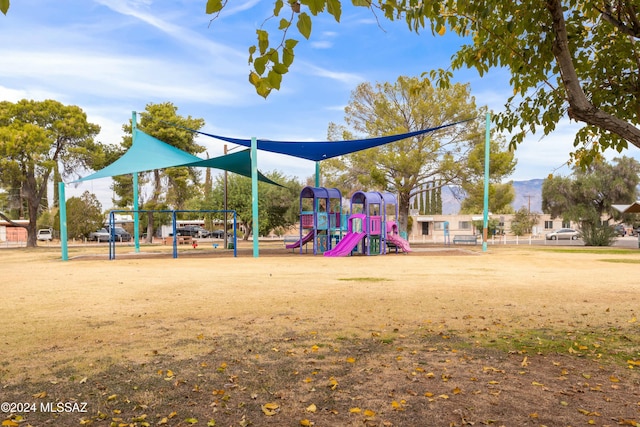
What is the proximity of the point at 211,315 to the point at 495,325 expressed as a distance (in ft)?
12.2

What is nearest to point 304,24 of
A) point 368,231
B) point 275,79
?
point 275,79

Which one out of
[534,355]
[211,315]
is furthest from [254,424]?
[211,315]

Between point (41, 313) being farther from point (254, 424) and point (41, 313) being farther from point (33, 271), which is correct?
point (33, 271)

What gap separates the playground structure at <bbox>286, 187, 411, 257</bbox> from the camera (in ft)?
66.1

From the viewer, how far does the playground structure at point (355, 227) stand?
20.1m

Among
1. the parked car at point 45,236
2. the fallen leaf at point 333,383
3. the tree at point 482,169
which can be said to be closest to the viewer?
the fallen leaf at point 333,383

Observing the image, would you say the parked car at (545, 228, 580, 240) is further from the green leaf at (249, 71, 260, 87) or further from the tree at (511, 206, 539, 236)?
the green leaf at (249, 71, 260, 87)

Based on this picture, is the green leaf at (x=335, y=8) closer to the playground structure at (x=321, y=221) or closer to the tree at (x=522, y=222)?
the playground structure at (x=321, y=221)

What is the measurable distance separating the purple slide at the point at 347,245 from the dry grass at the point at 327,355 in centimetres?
997

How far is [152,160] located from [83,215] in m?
28.3

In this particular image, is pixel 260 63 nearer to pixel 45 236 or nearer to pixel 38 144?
pixel 38 144

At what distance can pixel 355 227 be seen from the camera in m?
20.8

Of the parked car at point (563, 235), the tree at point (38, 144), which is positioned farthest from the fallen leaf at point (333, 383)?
the parked car at point (563, 235)

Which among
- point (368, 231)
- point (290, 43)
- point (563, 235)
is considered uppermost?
point (290, 43)
